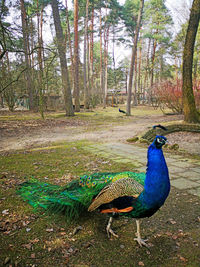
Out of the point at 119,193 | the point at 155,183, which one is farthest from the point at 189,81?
the point at 119,193

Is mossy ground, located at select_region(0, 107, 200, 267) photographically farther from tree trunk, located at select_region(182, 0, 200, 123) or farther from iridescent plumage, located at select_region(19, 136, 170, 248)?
tree trunk, located at select_region(182, 0, 200, 123)

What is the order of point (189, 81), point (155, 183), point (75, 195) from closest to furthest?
1. point (155, 183)
2. point (75, 195)
3. point (189, 81)

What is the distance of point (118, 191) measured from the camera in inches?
74.0

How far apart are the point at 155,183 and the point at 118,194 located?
34 cm

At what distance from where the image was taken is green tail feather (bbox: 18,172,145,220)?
2.06 meters

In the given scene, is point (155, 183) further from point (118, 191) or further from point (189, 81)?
point (189, 81)

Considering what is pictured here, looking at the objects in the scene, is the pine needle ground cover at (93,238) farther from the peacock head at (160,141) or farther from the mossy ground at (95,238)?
the peacock head at (160,141)

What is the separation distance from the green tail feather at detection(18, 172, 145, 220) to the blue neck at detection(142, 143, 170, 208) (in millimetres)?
172

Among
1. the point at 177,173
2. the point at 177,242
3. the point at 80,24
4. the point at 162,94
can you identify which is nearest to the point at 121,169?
the point at 177,173

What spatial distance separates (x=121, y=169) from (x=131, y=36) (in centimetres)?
2621

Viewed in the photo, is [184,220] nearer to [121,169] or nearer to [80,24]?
[121,169]

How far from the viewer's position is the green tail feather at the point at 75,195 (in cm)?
206

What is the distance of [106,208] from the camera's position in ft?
6.49

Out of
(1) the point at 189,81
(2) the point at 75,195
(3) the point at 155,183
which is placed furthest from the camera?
(1) the point at 189,81
